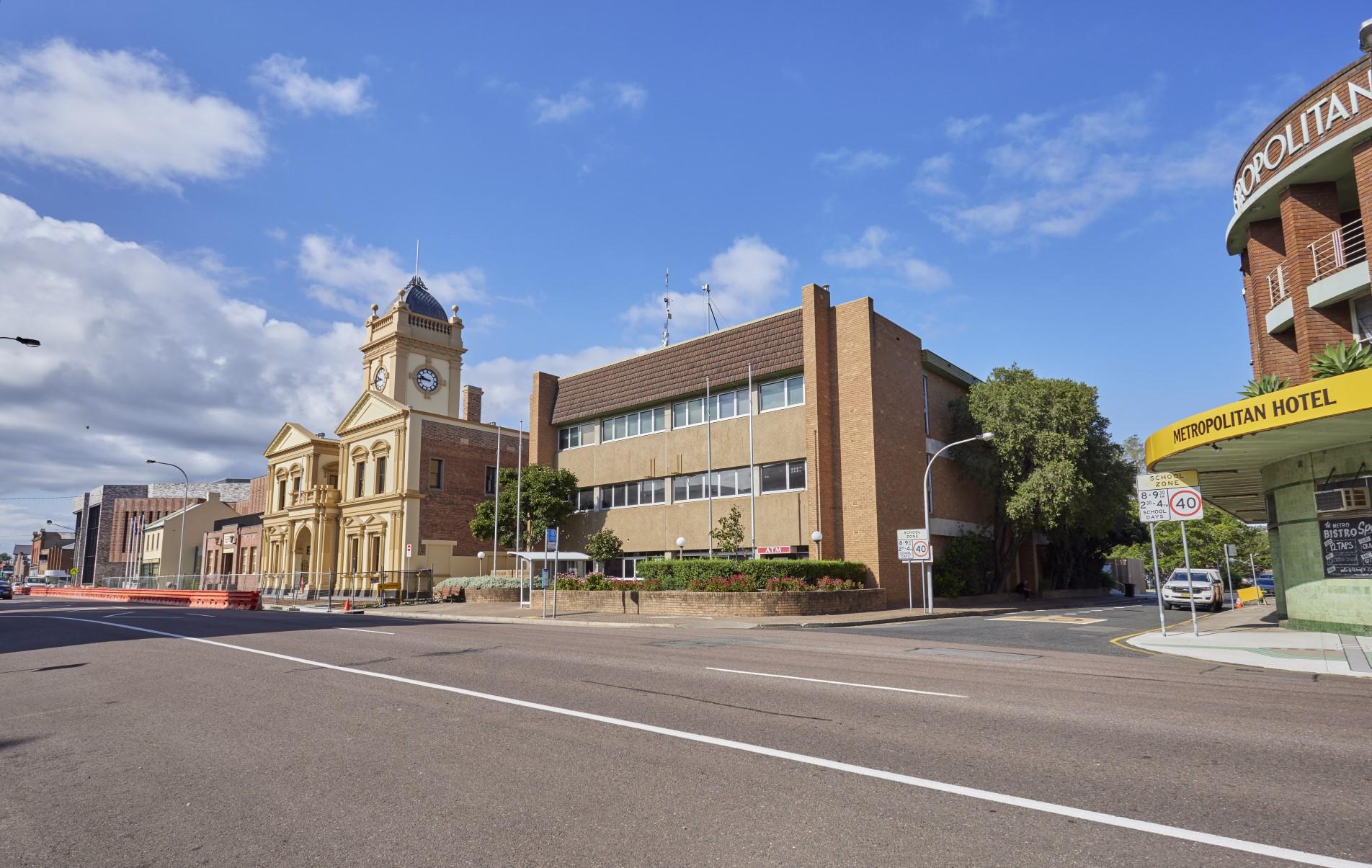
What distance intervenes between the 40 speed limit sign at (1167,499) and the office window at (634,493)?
78.4ft

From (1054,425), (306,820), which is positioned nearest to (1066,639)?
(306,820)

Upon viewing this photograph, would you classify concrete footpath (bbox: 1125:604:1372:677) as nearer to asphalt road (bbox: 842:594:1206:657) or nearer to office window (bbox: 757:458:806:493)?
asphalt road (bbox: 842:594:1206:657)

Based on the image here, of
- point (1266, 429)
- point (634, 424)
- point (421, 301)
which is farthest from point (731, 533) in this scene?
point (421, 301)

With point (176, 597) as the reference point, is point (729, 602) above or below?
above

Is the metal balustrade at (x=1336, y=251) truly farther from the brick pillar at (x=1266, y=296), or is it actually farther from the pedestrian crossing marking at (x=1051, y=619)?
the pedestrian crossing marking at (x=1051, y=619)

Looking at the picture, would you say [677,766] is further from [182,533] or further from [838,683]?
[182,533]

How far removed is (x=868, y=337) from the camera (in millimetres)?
33906

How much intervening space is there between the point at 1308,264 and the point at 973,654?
44.5 feet

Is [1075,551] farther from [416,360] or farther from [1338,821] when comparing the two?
[1338,821]

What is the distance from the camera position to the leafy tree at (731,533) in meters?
33.6

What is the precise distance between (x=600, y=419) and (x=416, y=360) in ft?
59.6

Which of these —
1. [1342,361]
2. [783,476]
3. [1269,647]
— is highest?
[1342,361]

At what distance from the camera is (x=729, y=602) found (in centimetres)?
2838

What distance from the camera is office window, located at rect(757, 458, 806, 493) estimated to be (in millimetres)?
34906
